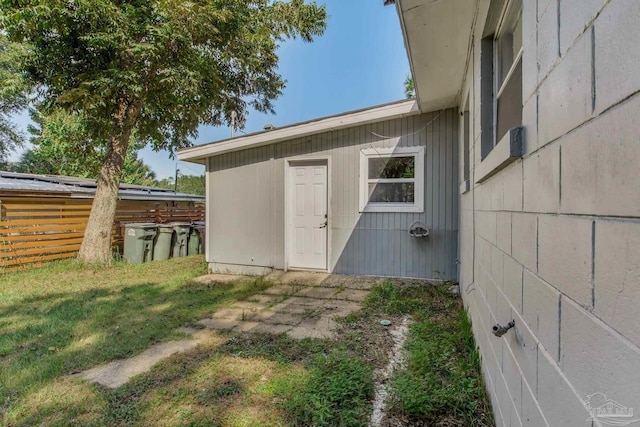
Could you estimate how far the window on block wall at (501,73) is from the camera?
1.87 metres

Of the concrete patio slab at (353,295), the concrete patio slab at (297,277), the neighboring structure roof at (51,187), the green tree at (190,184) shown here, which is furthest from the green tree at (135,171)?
the concrete patio slab at (353,295)

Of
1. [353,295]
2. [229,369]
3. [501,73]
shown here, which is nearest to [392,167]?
[353,295]

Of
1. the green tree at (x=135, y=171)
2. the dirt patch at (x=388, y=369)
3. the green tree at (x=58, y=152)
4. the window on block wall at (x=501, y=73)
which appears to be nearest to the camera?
the window on block wall at (x=501, y=73)

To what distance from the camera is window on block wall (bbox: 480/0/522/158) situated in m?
1.87

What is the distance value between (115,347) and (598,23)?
12.7ft

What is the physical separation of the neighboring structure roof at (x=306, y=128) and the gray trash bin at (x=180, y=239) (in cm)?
285

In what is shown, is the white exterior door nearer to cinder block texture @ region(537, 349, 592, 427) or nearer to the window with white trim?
the window with white trim

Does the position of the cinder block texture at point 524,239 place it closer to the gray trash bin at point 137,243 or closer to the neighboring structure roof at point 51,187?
the gray trash bin at point 137,243

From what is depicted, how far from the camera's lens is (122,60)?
691cm

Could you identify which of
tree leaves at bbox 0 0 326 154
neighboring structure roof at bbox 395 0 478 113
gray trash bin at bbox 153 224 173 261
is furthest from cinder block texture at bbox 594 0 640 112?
gray trash bin at bbox 153 224 173 261

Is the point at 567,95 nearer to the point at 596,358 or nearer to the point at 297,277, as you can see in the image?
the point at 596,358

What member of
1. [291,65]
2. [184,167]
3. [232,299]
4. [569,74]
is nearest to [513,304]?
[569,74]

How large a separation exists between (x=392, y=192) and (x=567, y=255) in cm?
460

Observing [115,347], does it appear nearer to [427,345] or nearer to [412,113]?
[427,345]
